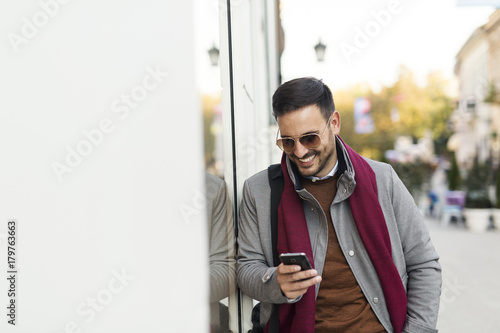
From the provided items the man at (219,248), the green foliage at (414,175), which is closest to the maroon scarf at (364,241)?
the man at (219,248)

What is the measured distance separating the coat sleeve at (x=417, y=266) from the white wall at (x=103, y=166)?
3.62 ft

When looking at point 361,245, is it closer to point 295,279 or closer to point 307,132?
point 295,279

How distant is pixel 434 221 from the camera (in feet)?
50.2

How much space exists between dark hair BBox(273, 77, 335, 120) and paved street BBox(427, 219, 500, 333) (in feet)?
14.4

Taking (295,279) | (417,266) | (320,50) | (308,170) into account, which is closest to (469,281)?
(320,50)

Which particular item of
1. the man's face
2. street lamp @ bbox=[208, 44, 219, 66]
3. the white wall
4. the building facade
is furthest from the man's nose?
the building facade

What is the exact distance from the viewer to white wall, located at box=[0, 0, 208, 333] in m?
1.36

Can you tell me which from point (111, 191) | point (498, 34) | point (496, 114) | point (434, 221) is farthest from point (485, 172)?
point (111, 191)

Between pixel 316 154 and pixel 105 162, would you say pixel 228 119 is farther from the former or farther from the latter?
pixel 105 162

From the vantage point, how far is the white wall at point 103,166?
53.5 inches

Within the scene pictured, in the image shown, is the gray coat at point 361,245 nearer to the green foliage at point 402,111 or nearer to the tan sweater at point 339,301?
the tan sweater at point 339,301

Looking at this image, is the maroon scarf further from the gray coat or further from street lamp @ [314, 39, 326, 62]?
street lamp @ [314, 39, 326, 62]

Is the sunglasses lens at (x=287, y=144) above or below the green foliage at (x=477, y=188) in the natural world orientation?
above

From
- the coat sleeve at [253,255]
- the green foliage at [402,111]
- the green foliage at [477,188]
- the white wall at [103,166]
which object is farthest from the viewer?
the green foliage at [402,111]
